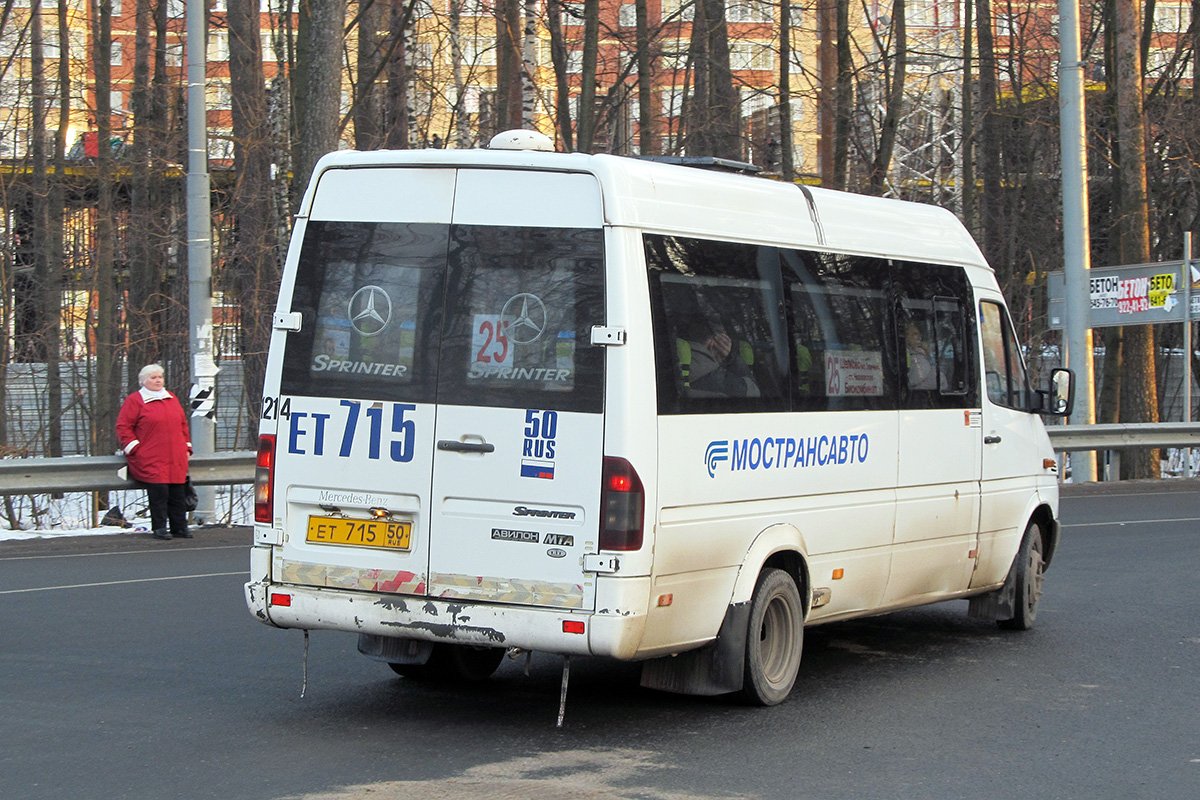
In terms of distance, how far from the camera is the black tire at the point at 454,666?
292 inches

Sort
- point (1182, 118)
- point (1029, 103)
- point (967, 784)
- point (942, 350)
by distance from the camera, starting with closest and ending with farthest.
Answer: point (967, 784), point (942, 350), point (1182, 118), point (1029, 103)

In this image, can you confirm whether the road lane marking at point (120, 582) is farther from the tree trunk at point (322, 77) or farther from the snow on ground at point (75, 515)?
the tree trunk at point (322, 77)

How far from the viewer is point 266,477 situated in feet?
21.7

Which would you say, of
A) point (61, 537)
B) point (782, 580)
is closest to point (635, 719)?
point (782, 580)

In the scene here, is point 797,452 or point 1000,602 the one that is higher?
point 797,452

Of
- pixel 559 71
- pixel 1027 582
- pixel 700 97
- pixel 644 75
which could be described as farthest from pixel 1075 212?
pixel 1027 582

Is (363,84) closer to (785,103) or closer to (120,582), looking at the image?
(785,103)

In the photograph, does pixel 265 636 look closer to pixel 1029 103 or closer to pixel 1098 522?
pixel 1098 522

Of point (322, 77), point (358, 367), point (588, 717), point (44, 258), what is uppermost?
point (322, 77)

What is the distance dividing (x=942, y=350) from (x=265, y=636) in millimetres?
4427

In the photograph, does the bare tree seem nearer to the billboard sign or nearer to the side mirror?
the billboard sign

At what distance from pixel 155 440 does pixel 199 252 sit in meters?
3.00

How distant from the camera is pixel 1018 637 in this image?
911 cm

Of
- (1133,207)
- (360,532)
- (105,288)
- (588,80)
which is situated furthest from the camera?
(1133,207)
